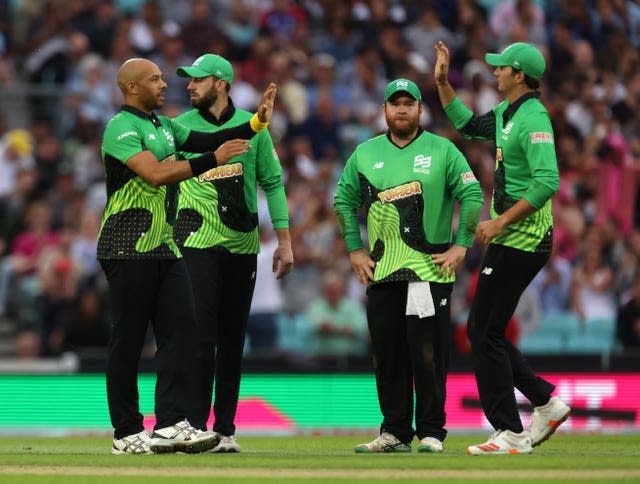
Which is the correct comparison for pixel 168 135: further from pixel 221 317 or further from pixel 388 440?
pixel 388 440

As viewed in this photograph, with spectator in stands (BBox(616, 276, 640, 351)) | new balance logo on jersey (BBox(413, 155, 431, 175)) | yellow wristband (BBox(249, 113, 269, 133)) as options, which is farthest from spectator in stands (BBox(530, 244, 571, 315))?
yellow wristband (BBox(249, 113, 269, 133))

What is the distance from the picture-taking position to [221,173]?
931 centimetres

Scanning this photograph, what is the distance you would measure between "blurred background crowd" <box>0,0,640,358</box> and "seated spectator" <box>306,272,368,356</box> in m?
0.02

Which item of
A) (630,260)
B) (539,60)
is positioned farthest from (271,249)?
(539,60)

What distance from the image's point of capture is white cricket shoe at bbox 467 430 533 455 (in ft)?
28.6

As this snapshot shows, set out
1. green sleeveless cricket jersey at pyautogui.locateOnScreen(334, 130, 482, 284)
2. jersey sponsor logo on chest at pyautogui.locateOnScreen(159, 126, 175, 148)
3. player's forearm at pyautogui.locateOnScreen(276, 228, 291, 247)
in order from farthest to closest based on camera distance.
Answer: player's forearm at pyautogui.locateOnScreen(276, 228, 291, 247), green sleeveless cricket jersey at pyautogui.locateOnScreen(334, 130, 482, 284), jersey sponsor logo on chest at pyautogui.locateOnScreen(159, 126, 175, 148)

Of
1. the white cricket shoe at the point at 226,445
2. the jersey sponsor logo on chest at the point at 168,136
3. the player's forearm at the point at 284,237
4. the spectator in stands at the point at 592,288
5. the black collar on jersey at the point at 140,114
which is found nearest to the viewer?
the black collar on jersey at the point at 140,114

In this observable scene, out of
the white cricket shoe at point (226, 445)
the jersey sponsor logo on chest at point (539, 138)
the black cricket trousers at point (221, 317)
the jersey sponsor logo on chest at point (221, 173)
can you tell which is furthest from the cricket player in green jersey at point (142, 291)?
the jersey sponsor logo on chest at point (539, 138)

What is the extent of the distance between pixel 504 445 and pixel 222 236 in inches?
85.6

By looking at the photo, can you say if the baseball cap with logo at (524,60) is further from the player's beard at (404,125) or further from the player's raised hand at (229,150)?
the player's raised hand at (229,150)

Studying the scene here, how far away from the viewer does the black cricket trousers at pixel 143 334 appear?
8.47 m

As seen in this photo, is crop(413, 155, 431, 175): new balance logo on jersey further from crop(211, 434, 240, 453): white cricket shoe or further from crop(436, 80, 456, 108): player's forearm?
crop(211, 434, 240, 453): white cricket shoe

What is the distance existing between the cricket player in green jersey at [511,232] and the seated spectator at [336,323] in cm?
521

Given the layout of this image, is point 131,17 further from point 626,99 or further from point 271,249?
point 626,99
